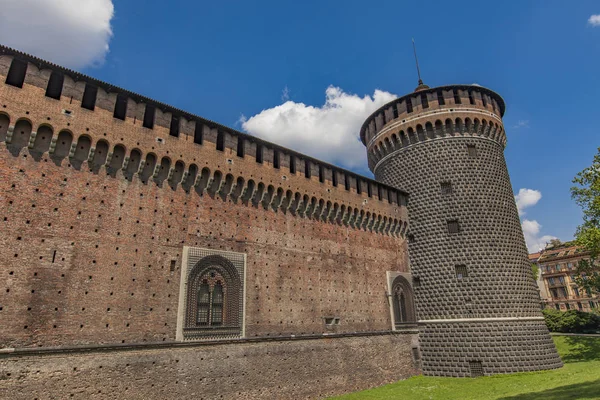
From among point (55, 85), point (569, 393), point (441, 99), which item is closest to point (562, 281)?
point (441, 99)

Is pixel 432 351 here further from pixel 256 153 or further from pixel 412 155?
pixel 256 153

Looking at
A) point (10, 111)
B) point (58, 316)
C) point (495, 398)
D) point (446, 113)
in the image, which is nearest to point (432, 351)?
point (495, 398)

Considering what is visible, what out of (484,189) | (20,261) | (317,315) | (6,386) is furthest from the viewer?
(484,189)

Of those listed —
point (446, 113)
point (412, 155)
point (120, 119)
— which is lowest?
point (120, 119)

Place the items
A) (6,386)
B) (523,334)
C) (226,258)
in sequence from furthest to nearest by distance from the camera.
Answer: (523,334) → (226,258) → (6,386)

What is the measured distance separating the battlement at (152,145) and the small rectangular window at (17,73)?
3cm

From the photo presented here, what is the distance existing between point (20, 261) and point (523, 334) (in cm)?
2283

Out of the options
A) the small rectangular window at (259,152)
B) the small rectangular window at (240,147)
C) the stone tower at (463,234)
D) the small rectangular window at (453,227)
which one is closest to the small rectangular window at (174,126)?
the small rectangular window at (240,147)

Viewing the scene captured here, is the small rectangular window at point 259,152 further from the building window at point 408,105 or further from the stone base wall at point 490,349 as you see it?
the stone base wall at point 490,349

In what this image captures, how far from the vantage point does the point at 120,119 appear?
13.9 meters

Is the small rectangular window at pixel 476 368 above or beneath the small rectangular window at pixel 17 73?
beneath

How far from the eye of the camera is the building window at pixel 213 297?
1379 centimetres

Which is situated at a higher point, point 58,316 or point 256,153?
point 256,153

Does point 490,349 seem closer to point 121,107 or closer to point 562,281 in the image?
point 121,107
